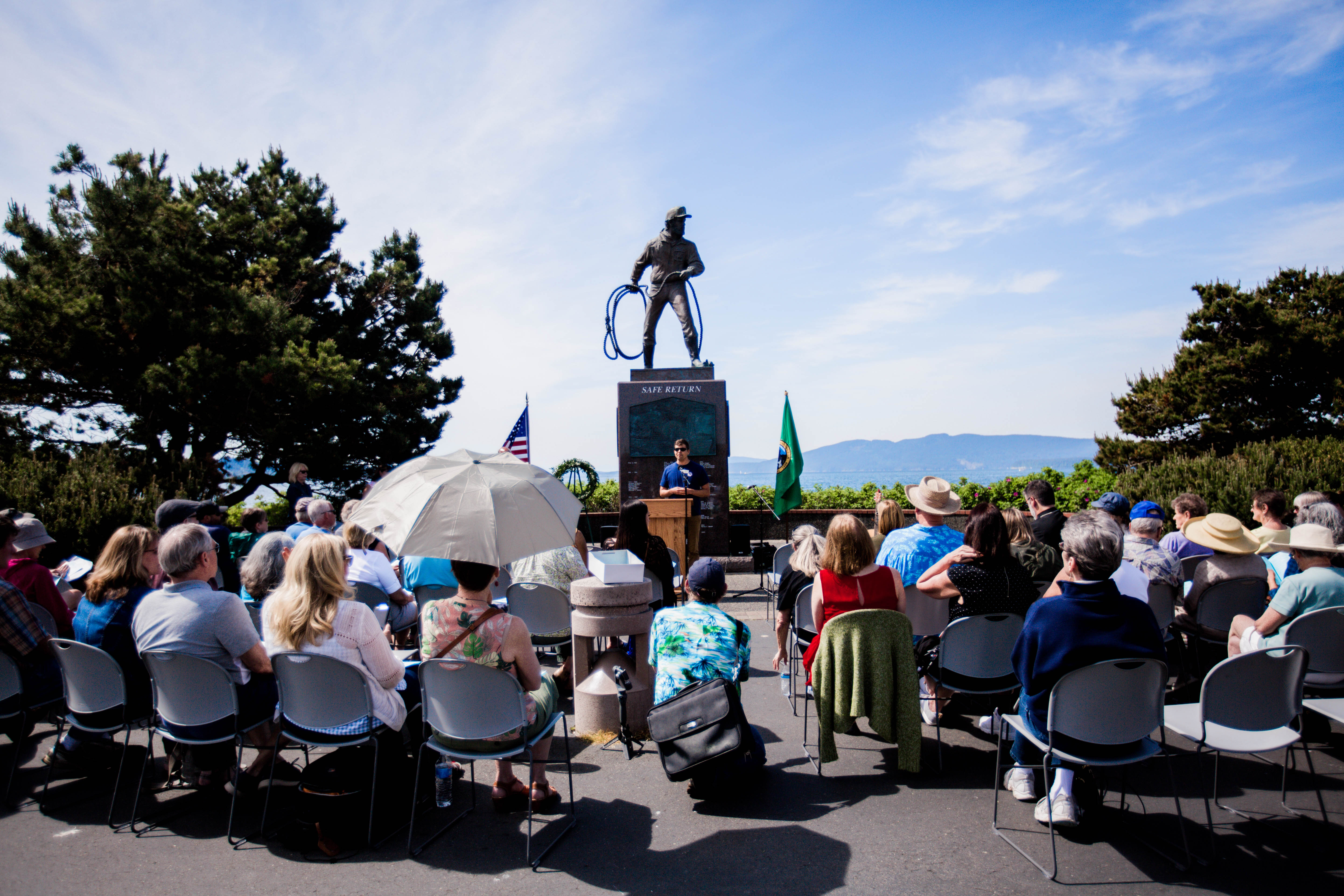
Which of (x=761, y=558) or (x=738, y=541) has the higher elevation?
(x=738, y=541)

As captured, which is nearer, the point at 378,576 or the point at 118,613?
the point at 118,613

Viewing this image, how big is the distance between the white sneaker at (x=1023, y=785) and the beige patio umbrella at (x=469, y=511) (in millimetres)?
2751

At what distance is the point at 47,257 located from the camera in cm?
1457

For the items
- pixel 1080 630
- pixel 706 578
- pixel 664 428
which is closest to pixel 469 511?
pixel 706 578

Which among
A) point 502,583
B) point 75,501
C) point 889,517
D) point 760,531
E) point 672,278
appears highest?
point 672,278

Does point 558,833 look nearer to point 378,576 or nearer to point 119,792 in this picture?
point 119,792

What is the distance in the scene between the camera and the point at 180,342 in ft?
49.2

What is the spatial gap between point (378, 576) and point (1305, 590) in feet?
19.1

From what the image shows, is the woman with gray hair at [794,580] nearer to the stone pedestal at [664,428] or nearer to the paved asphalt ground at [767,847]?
the paved asphalt ground at [767,847]

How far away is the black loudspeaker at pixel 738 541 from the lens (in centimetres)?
1174

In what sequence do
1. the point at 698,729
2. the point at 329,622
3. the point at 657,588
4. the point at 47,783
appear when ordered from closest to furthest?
1. the point at 329,622
2. the point at 698,729
3. the point at 47,783
4. the point at 657,588

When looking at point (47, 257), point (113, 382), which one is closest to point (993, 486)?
point (113, 382)

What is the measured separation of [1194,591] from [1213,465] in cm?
750

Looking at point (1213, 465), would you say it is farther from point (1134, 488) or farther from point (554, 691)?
point (554, 691)
